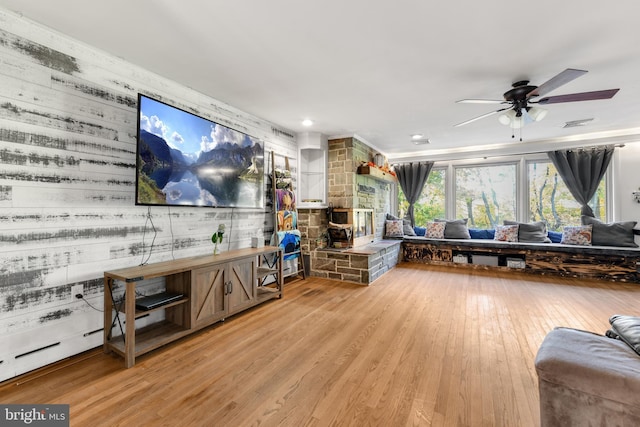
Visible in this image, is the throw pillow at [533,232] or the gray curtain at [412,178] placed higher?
the gray curtain at [412,178]

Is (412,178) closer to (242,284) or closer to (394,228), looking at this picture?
(394,228)

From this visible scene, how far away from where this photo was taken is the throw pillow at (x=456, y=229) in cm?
579

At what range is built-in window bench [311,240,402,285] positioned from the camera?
4215 mm

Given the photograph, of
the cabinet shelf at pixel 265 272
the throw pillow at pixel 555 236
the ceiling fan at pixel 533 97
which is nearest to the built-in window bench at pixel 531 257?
the throw pillow at pixel 555 236

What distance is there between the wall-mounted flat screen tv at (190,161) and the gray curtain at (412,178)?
166 inches

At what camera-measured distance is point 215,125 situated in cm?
296

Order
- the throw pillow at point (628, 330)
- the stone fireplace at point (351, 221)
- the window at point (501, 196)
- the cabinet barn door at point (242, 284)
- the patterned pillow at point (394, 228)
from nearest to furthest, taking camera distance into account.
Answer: the throw pillow at point (628, 330)
the cabinet barn door at point (242, 284)
the stone fireplace at point (351, 221)
the window at point (501, 196)
the patterned pillow at point (394, 228)

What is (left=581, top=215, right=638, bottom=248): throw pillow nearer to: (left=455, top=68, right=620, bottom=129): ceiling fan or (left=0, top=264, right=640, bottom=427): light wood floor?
(left=0, top=264, right=640, bottom=427): light wood floor

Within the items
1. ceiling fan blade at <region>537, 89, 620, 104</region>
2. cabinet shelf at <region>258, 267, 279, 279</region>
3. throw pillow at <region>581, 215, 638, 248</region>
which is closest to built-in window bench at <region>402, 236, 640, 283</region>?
throw pillow at <region>581, 215, 638, 248</region>

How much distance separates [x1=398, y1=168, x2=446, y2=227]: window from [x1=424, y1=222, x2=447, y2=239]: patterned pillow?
49 cm

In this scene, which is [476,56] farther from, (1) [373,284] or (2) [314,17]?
(1) [373,284]

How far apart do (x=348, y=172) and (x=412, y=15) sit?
3025 millimetres

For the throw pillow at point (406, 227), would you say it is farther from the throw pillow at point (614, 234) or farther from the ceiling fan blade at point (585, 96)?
the ceiling fan blade at point (585, 96)

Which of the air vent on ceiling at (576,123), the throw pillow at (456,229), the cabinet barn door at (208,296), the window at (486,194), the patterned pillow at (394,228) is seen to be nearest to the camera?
the cabinet barn door at (208,296)
